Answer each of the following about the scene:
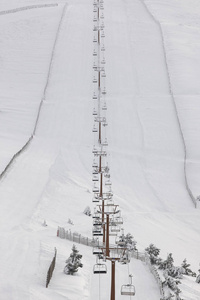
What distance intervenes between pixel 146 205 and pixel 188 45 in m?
45.6

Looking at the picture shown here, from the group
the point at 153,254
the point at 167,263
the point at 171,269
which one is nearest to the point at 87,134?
the point at 153,254

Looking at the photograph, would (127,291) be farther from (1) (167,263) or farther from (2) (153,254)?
(2) (153,254)

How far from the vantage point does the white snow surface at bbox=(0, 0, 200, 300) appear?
2769cm

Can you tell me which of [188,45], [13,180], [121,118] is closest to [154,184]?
[13,180]

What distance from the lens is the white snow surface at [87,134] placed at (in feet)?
90.8

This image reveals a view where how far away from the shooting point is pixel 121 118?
206 feet

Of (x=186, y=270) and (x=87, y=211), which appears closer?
(x=186, y=270)

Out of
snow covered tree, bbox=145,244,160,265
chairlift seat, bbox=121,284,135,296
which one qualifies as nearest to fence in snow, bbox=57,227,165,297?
snow covered tree, bbox=145,244,160,265

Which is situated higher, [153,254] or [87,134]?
[87,134]

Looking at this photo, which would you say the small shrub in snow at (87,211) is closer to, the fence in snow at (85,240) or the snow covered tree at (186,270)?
the fence in snow at (85,240)

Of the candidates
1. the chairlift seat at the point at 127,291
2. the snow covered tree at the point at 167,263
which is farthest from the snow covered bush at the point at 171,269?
the chairlift seat at the point at 127,291

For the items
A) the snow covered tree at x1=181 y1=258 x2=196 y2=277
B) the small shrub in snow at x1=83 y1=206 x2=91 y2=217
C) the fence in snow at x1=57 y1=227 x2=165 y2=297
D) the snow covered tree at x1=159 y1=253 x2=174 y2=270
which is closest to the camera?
the snow covered tree at x1=159 y1=253 x2=174 y2=270

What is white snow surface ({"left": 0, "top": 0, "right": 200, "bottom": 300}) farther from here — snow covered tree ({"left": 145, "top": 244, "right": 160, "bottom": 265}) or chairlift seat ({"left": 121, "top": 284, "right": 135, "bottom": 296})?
snow covered tree ({"left": 145, "top": 244, "right": 160, "bottom": 265})

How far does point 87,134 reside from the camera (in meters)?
59.6
